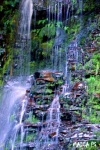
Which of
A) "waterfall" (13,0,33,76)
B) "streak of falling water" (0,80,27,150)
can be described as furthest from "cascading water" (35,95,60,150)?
"waterfall" (13,0,33,76)

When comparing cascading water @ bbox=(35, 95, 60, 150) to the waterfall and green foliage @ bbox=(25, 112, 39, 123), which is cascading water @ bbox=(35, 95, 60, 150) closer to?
green foliage @ bbox=(25, 112, 39, 123)

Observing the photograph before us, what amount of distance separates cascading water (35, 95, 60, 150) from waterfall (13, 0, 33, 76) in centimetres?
406

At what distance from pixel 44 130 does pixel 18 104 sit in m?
1.65

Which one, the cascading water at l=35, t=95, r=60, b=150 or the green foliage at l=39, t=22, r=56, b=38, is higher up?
the green foliage at l=39, t=22, r=56, b=38

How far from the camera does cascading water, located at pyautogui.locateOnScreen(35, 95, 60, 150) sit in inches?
228

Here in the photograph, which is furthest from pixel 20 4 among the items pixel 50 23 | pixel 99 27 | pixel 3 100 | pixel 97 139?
pixel 97 139

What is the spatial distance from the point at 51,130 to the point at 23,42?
18.5 feet

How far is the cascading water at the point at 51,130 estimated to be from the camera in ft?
19.0

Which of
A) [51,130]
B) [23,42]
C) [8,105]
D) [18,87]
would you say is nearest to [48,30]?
[23,42]

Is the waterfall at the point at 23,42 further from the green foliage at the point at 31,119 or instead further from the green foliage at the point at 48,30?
the green foliage at the point at 31,119

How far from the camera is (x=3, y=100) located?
8.97 meters

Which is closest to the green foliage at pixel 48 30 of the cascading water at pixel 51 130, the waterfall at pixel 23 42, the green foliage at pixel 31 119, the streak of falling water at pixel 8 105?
the waterfall at pixel 23 42

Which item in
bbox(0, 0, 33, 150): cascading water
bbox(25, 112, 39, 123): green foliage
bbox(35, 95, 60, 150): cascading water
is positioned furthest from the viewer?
bbox(0, 0, 33, 150): cascading water

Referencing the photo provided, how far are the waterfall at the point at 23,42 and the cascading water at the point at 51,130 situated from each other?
13.3ft
